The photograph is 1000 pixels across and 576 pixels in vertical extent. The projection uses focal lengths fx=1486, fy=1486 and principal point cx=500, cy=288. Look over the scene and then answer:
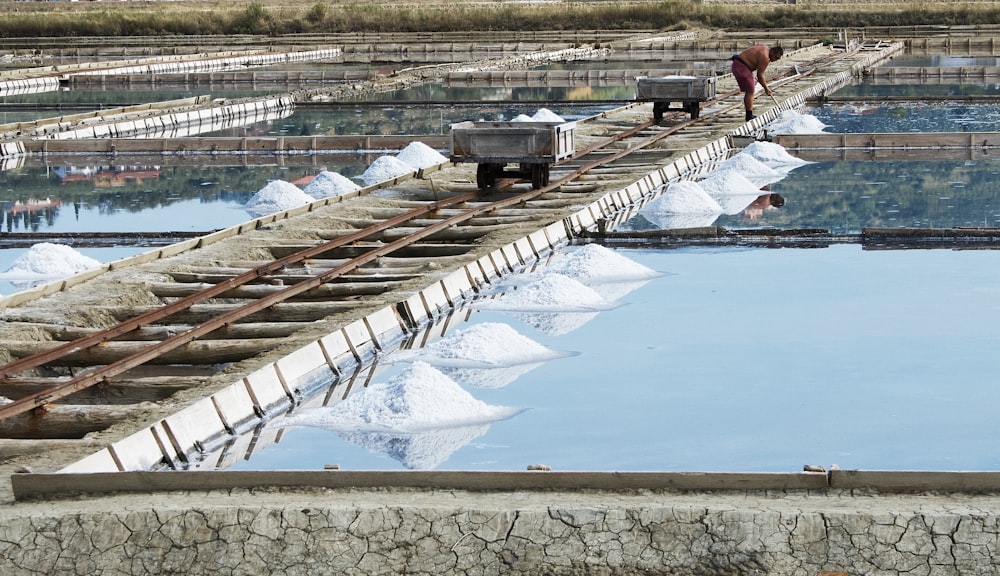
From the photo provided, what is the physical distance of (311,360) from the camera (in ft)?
23.4

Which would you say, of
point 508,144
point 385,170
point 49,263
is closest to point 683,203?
point 508,144

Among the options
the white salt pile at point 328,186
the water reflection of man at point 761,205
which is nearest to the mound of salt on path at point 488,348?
the water reflection of man at point 761,205

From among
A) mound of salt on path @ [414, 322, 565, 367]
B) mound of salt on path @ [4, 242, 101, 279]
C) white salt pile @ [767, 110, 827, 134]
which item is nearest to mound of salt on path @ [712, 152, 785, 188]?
white salt pile @ [767, 110, 827, 134]

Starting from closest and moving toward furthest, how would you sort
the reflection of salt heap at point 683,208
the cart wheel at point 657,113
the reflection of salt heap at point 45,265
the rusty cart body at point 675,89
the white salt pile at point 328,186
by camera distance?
the reflection of salt heap at point 45,265, the reflection of salt heap at point 683,208, the white salt pile at point 328,186, the rusty cart body at point 675,89, the cart wheel at point 657,113

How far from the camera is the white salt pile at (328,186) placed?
1419cm

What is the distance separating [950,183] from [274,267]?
8.16 m

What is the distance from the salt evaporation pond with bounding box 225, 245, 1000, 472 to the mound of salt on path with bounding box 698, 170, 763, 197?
4095 millimetres

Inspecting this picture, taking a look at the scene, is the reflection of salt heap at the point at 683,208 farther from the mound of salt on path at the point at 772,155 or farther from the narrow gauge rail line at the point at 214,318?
the mound of salt on path at the point at 772,155

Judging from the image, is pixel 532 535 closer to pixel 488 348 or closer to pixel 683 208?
pixel 488 348

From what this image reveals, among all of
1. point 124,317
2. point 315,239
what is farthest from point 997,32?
point 124,317

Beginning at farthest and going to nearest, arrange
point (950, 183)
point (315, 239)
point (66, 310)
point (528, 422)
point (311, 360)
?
point (950, 183) → point (315, 239) → point (66, 310) → point (311, 360) → point (528, 422)

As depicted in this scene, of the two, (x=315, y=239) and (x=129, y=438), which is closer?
(x=129, y=438)

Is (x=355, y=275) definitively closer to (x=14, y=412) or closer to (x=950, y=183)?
(x=14, y=412)

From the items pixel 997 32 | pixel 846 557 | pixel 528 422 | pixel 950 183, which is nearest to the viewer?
pixel 846 557
